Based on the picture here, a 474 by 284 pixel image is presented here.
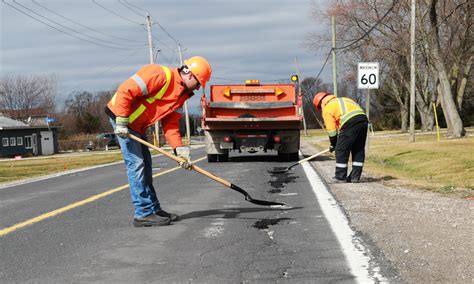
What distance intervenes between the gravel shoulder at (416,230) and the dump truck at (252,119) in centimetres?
797

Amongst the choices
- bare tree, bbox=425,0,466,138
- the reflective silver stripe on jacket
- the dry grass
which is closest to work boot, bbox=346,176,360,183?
the dry grass

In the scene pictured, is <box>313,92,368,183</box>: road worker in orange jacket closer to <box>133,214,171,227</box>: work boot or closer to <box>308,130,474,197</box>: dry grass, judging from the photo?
<box>308,130,474,197</box>: dry grass

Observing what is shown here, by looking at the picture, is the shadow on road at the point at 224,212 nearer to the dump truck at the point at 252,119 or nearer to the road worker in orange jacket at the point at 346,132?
the road worker in orange jacket at the point at 346,132

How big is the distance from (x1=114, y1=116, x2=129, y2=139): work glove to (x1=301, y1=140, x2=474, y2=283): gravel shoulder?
2.65m

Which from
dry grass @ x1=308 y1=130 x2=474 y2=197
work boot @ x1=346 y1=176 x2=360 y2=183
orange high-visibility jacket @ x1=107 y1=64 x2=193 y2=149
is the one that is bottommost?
dry grass @ x1=308 y1=130 x2=474 y2=197

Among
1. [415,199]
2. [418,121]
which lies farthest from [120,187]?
[418,121]

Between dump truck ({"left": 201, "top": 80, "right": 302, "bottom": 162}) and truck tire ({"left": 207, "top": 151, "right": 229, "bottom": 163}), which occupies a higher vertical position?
dump truck ({"left": 201, "top": 80, "right": 302, "bottom": 162})

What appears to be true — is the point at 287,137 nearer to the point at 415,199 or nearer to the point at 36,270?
the point at 415,199

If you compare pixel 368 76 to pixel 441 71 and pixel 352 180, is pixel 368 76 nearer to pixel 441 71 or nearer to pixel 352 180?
pixel 352 180

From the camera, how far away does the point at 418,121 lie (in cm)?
6762

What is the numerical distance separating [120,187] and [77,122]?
76.5m

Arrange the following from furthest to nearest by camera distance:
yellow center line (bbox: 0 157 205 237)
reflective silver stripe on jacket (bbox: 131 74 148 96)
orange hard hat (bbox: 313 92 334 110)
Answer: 1. orange hard hat (bbox: 313 92 334 110)
2. yellow center line (bbox: 0 157 205 237)
3. reflective silver stripe on jacket (bbox: 131 74 148 96)

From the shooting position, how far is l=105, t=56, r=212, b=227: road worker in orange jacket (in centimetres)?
624

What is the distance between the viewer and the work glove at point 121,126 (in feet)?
20.2
